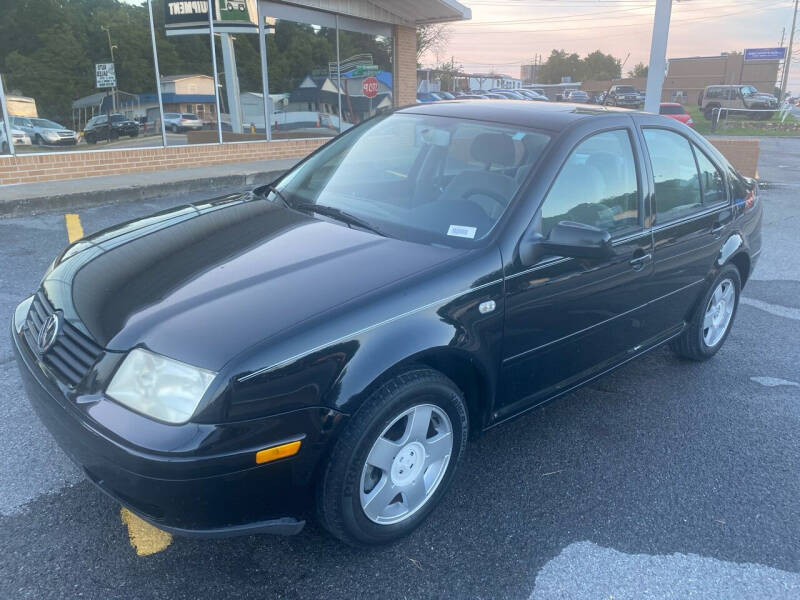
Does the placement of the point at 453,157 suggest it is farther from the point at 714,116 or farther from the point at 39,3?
the point at 714,116

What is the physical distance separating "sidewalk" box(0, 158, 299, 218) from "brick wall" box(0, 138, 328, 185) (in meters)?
0.16

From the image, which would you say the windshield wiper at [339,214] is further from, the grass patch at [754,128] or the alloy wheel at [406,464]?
the grass patch at [754,128]

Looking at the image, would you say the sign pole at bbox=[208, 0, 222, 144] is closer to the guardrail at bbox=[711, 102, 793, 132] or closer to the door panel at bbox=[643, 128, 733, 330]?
the door panel at bbox=[643, 128, 733, 330]

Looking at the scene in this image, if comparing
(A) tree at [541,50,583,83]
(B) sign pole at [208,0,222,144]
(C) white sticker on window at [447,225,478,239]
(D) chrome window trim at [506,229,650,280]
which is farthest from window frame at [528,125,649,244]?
(A) tree at [541,50,583,83]

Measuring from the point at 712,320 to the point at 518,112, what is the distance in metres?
2.15

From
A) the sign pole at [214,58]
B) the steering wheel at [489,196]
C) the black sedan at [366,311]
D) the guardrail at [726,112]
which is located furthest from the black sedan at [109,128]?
the guardrail at [726,112]

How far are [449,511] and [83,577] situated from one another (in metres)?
1.43

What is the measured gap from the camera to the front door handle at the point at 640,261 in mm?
3180

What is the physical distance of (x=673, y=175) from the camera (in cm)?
356

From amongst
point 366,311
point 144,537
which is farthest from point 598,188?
point 144,537

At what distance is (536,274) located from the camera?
2.71m

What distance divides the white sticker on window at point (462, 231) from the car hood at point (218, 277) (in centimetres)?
13

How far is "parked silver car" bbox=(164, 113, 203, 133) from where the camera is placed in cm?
1058

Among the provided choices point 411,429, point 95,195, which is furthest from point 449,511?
point 95,195
